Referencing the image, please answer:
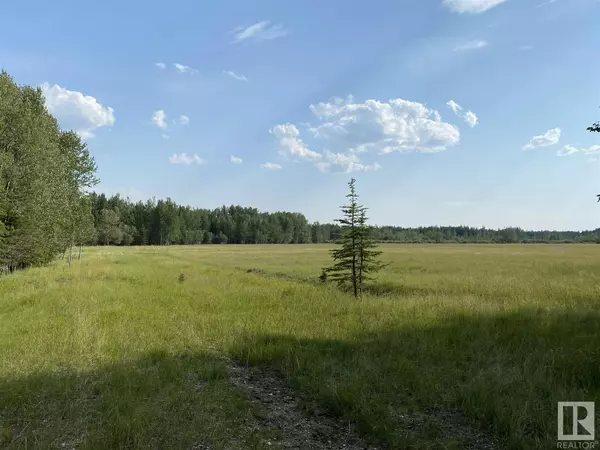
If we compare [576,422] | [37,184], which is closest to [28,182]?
[37,184]

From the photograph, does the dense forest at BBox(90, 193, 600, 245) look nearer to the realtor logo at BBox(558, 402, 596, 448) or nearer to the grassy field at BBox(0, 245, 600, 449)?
the grassy field at BBox(0, 245, 600, 449)

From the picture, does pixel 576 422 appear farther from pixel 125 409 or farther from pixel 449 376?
pixel 125 409

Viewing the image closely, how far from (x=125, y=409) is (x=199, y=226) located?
480 feet

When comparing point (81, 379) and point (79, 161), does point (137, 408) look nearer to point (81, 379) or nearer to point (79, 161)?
point (81, 379)

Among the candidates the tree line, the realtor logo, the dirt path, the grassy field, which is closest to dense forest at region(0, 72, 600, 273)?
the tree line

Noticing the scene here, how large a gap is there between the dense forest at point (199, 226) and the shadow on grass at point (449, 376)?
3608 inches

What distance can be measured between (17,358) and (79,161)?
1527 inches

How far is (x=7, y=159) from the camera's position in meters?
25.4

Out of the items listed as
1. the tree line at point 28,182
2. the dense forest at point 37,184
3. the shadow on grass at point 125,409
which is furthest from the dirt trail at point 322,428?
the tree line at point 28,182

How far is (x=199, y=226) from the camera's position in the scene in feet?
486

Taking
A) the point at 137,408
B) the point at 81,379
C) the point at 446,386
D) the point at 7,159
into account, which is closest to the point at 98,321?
the point at 81,379

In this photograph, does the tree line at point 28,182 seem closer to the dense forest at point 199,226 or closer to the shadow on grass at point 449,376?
the shadow on grass at point 449,376

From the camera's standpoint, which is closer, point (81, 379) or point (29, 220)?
point (81, 379)

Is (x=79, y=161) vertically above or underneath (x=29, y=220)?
above
